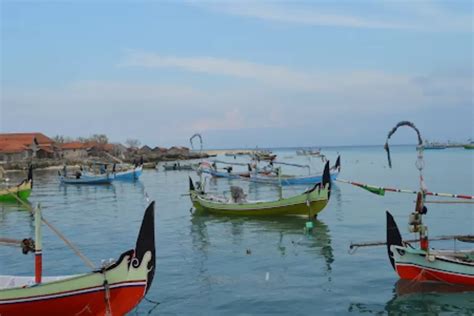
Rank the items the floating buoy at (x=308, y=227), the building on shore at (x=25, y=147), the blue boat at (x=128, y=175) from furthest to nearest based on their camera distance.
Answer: the building on shore at (x=25, y=147) → the blue boat at (x=128, y=175) → the floating buoy at (x=308, y=227)

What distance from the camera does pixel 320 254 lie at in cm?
2017

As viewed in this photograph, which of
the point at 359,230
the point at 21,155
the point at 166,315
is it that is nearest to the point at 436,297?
the point at 166,315

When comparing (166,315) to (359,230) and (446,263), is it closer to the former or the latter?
(446,263)

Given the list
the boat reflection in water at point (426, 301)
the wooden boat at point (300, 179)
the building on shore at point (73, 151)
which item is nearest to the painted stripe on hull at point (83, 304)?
the boat reflection in water at point (426, 301)

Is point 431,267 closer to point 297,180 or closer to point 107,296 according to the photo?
point 107,296

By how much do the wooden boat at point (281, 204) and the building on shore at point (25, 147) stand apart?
225ft

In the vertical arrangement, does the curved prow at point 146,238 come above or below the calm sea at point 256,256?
above

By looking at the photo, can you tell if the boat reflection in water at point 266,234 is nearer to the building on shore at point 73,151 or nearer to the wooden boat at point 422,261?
the wooden boat at point 422,261

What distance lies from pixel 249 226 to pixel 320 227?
379 centimetres

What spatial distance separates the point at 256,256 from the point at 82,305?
9.80m

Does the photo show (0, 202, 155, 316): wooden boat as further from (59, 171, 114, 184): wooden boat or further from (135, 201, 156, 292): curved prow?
(59, 171, 114, 184): wooden boat

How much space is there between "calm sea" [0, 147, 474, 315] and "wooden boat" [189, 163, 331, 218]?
0.62m

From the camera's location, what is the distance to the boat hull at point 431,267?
47.3 feet

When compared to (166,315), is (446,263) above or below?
above
